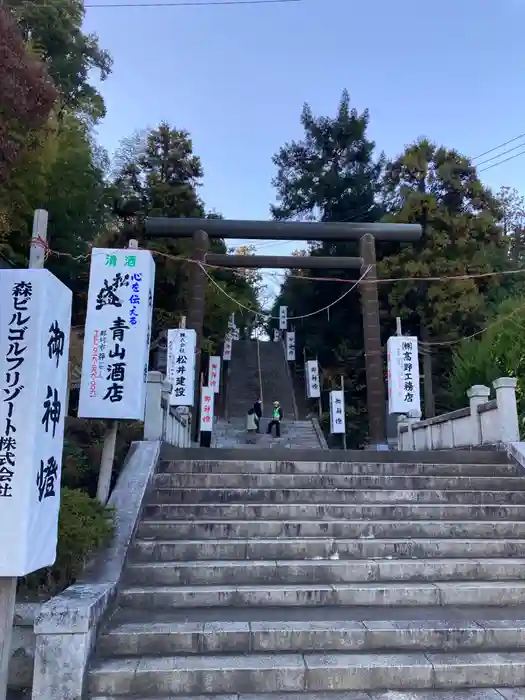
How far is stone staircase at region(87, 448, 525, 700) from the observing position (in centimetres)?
348

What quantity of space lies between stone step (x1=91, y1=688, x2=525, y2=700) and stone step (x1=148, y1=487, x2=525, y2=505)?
2506 mm

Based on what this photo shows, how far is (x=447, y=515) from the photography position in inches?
228

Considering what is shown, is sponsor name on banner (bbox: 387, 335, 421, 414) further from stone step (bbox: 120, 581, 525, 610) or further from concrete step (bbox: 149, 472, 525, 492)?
stone step (bbox: 120, 581, 525, 610)

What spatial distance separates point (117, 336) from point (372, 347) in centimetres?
935

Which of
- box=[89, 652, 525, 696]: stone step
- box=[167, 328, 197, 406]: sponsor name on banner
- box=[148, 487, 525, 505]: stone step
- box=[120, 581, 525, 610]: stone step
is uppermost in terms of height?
box=[167, 328, 197, 406]: sponsor name on banner

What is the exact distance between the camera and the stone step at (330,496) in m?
5.87

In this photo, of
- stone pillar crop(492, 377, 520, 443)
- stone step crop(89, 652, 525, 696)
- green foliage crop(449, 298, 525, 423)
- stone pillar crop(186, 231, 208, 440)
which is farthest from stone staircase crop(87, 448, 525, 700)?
stone pillar crop(186, 231, 208, 440)

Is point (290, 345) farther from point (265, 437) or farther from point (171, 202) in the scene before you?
point (171, 202)

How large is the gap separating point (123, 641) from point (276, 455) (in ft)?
12.7

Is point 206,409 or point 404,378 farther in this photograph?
point 206,409

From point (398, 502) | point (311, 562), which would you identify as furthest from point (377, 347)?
point (311, 562)

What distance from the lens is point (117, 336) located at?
592 centimetres

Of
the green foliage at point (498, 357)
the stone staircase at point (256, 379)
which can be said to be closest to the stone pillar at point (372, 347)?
the green foliage at point (498, 357)

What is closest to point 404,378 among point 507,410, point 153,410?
point 507,410
